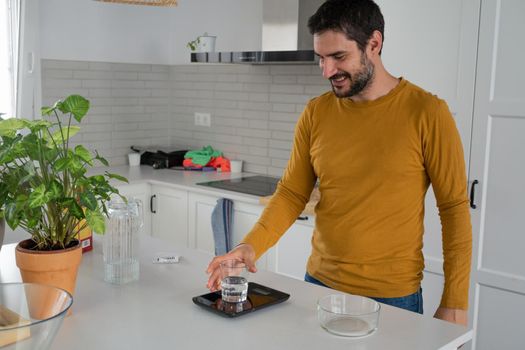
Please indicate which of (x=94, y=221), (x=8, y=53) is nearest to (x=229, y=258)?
(x=94, y=221)

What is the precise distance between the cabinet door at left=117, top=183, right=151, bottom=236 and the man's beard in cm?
250

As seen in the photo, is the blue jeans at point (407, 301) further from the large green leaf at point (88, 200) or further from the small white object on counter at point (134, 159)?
the small white object on counter at point (134, 159)

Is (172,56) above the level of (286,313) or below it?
above

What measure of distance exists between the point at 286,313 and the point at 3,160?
2.73 feet

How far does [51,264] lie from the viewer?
1701mm

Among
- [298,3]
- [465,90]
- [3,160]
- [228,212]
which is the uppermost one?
[298,3]

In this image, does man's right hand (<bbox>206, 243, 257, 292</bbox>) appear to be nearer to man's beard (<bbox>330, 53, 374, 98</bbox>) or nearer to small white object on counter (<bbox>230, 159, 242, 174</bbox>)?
man's beard (<bbox>330, 53, 374, 98</bbox>)

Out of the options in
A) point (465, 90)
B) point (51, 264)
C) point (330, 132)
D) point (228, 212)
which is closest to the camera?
point (51, 264)

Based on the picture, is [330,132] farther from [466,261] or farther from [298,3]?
[298,3]

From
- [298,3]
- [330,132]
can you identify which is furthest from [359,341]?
[298,3]

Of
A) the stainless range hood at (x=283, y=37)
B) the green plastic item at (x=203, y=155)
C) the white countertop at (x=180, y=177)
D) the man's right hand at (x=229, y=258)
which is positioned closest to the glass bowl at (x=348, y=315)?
the man's right hand at (x=229, y=258)

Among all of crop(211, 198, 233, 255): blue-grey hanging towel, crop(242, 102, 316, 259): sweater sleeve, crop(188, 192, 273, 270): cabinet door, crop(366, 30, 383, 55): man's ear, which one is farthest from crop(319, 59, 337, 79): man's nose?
crop(211, 198, 233, 255): blue-grey hanging towel

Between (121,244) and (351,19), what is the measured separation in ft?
3.20

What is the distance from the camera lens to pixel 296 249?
3.62 meters
